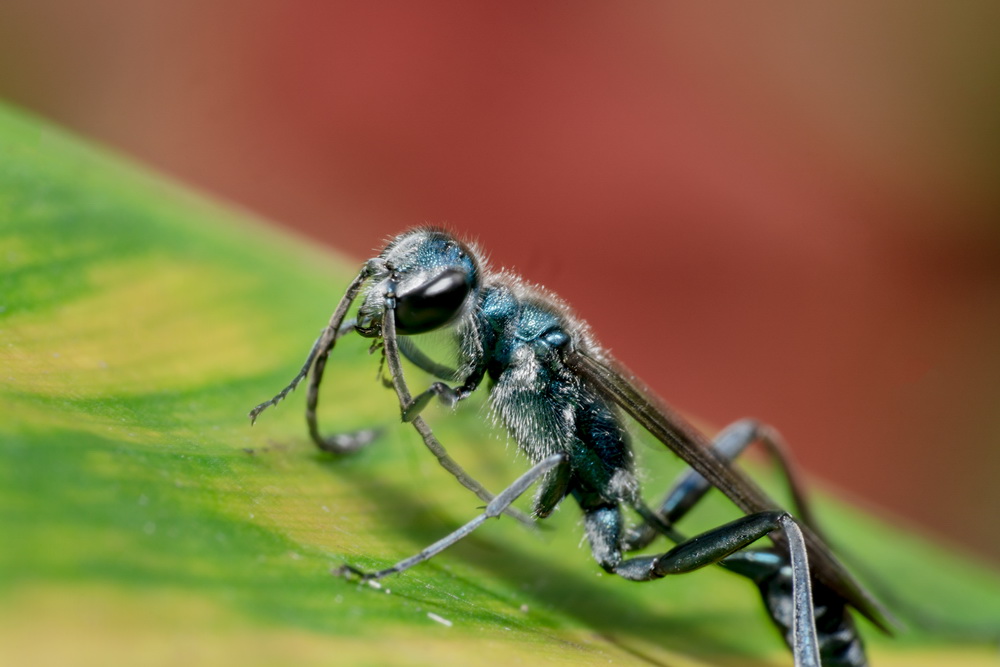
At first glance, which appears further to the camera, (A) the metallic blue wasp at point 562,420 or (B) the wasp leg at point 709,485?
(B) the wasp leg at point 709,485

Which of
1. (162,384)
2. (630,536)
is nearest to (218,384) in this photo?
(162,384)

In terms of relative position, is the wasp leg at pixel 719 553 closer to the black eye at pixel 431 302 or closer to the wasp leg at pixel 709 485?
the wasp leg at pixel 709 485

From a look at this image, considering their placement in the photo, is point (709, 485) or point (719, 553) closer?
point (719, 553)

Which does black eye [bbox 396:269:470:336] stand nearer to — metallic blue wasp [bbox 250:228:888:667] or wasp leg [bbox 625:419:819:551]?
metallic blue wasp [bbox 250:228:888:667]

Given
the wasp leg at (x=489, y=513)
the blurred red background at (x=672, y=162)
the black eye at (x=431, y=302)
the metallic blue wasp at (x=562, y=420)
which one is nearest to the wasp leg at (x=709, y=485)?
the metallic blue wasp at (x=562, y=420)

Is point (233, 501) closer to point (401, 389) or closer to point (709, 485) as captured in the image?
point (401, 389)

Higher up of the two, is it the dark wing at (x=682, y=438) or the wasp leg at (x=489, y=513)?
the dark wing at (x=682, y=438)

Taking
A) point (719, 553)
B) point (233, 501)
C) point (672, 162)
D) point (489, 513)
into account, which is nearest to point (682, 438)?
point (719, 553)
